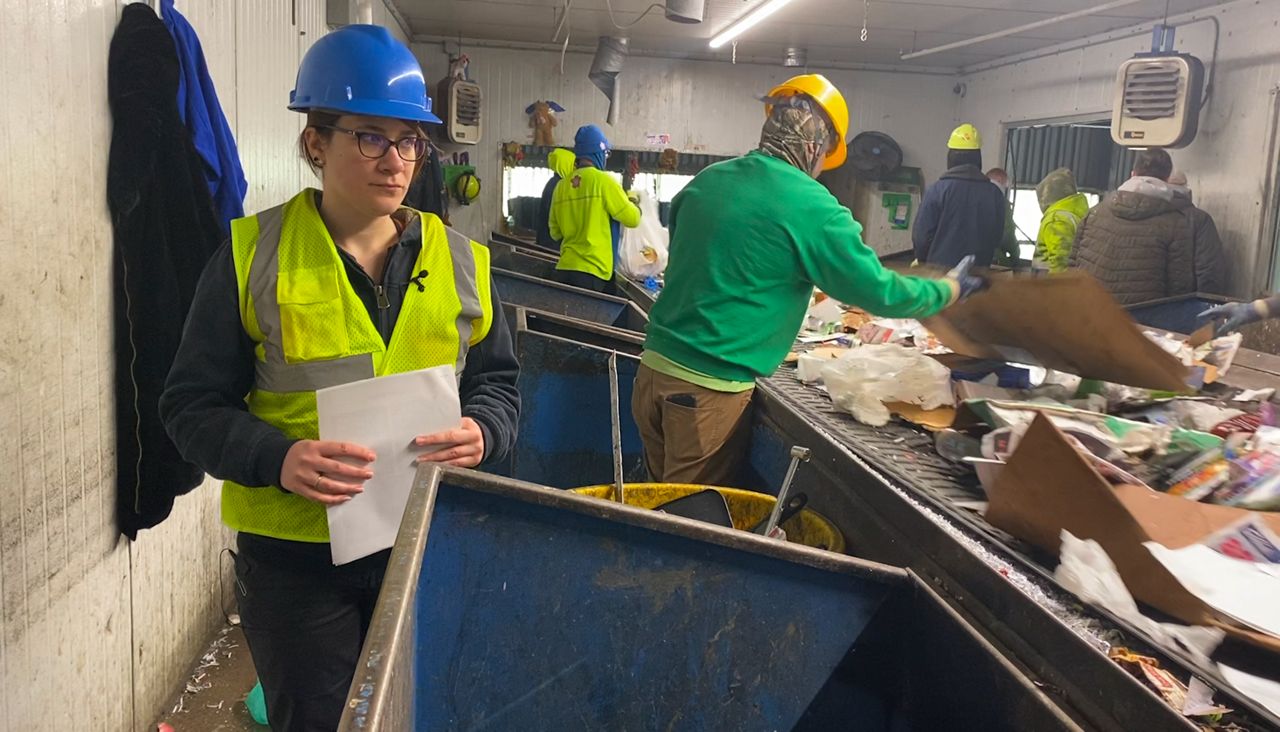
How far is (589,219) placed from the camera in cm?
568

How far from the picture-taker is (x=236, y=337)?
1.33 meters

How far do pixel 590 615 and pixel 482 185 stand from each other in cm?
836

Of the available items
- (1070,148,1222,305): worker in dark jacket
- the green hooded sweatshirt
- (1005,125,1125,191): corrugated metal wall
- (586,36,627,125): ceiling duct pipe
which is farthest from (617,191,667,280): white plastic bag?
(1005,125,1125,191): corrugated metal wall

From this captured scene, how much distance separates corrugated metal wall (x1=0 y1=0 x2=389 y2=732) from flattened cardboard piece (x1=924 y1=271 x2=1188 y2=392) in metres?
2.08

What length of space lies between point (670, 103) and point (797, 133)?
286 inches

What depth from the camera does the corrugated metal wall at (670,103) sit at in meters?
8.98

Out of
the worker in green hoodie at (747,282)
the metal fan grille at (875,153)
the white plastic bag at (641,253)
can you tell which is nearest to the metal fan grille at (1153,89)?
the white plastic bag at (641,253)

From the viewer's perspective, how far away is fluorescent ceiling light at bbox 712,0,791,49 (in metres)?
5.58

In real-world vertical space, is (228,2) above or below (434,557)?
above

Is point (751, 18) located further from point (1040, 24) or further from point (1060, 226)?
point (1060, 226)

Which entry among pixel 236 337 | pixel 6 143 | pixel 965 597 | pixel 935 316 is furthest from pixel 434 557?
pixel 935 316

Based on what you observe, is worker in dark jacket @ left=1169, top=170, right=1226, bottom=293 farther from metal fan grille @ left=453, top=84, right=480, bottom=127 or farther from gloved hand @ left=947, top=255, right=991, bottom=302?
metal fan grille @ left=453, top=84, right=480, bottom=127

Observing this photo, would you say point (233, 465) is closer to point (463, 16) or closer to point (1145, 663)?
point (1145, 663)

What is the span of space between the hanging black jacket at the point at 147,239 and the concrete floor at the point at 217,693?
2.22 feet
